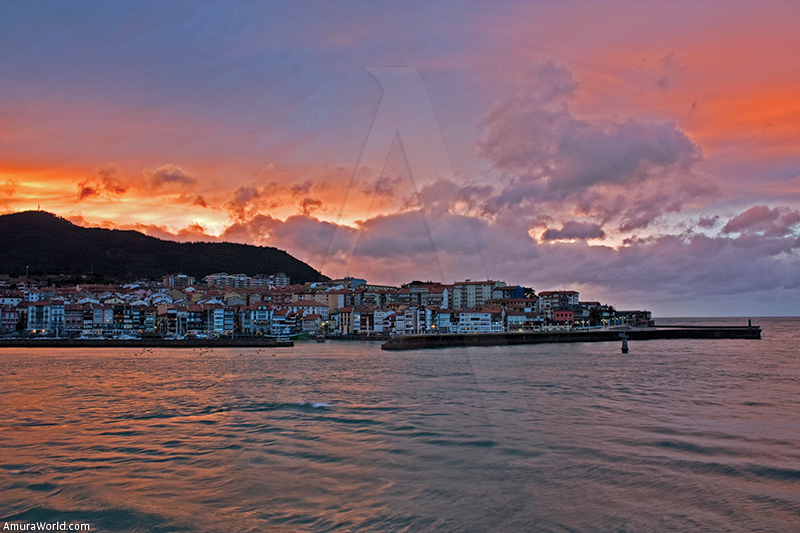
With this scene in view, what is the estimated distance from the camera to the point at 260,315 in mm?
42688

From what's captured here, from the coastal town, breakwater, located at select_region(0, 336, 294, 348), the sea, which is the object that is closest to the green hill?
the coastal town

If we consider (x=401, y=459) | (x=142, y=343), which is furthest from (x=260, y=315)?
(x=401, y=459)

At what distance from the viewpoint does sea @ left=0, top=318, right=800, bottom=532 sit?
431 cm

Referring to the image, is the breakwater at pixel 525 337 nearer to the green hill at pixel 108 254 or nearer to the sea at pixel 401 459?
the sea at pixel 401 459

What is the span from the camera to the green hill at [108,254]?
72812 millimetres

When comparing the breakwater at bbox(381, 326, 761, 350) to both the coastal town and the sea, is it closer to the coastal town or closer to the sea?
the coastal town

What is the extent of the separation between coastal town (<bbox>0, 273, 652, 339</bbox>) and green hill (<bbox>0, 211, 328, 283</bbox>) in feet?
48.4

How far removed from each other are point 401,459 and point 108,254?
84904 mm

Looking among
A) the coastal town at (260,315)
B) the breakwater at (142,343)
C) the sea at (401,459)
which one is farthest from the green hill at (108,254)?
the sea at (401,459)

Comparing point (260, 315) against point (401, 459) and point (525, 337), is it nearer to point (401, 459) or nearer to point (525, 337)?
point (525, 337)

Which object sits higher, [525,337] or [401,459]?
[401,459]

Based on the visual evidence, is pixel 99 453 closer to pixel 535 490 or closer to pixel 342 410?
pixel 342 410

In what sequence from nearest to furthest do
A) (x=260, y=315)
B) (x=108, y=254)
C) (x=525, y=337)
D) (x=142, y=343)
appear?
(x=142, y=343) → (x=525, y=337) → (x=260, y=315) → (x=108, y=254)

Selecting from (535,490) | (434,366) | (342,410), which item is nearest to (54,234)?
(434,366)
